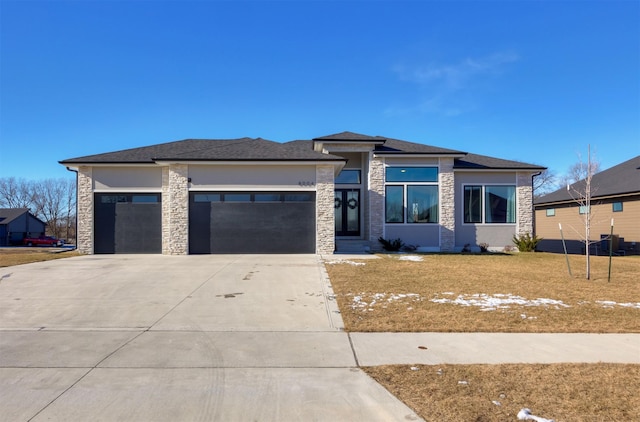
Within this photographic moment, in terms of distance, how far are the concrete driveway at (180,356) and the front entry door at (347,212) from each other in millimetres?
11499

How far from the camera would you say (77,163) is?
17.1 m

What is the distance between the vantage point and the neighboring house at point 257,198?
16.9m

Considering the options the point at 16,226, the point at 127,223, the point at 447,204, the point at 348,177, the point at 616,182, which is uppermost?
the point at 348,177

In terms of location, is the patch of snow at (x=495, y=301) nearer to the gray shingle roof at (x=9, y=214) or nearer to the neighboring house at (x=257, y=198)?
the neighboring house at (x=257, y=198)

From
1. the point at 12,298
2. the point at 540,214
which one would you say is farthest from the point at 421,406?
the point at 540,214

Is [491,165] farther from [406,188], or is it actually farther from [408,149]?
[406,188]

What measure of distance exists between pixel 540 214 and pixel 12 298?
98.5 feet

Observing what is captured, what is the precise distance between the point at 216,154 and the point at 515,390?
15386mm

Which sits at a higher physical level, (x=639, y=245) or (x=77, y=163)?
(x=77, y=163)

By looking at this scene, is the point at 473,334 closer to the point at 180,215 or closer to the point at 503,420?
the point at 503,420

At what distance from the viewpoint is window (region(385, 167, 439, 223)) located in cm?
1941

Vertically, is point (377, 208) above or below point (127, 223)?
above

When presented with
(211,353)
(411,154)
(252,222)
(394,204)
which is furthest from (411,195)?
(211,353)

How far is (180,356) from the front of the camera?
4.71 m
